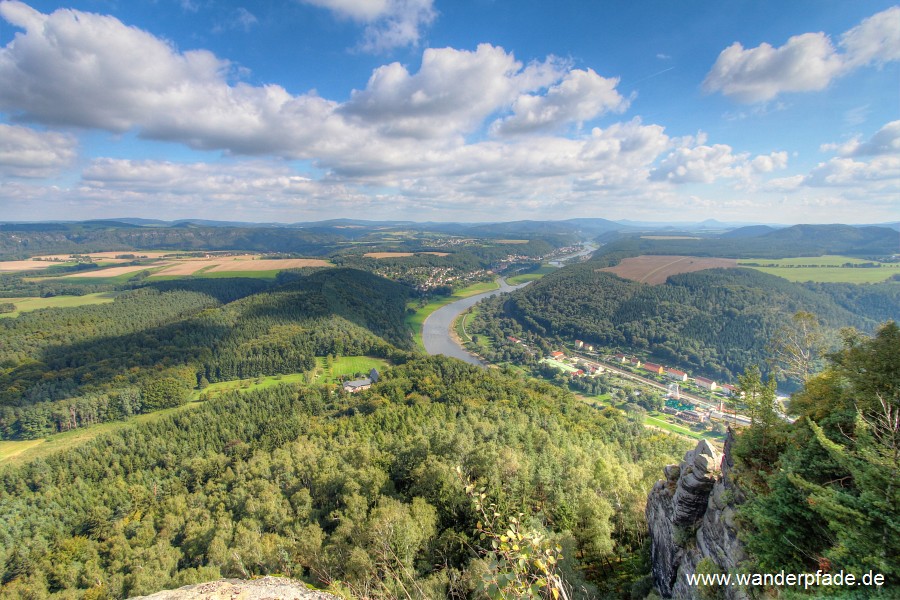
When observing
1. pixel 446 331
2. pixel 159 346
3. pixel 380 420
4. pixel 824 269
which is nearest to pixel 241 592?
pixel 380 420

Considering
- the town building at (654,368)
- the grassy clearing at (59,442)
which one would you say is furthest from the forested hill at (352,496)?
the town building at (654,368)

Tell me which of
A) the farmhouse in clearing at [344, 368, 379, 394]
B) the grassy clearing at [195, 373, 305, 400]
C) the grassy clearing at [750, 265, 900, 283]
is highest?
the grassy clearing at [750, 265, 900, 283]

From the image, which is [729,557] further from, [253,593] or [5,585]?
[5,585]

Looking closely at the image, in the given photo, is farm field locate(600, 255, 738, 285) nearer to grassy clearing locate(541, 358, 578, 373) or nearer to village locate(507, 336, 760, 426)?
village locate(507, 336, 760, 426)

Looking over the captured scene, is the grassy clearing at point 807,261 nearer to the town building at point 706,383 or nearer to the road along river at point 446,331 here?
the town building at point 706,383

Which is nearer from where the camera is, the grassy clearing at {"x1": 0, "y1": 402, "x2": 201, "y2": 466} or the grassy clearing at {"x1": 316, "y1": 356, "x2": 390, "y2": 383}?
the grassy clearing at {"x1": 0, "y1": 402, "x2": 201, "y2": 466}

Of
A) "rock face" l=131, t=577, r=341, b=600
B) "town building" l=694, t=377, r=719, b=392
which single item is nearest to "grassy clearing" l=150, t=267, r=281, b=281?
"town building" l=694, t=377, r=719, b=392
